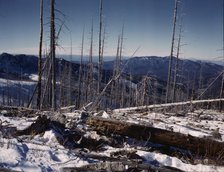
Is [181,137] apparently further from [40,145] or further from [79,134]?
[40,145]

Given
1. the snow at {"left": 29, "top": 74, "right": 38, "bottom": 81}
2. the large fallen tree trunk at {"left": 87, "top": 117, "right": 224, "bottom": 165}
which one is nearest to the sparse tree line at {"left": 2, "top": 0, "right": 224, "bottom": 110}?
the large fallen tree trunk at {"left": 87, "top": 117, "right": 224, "bottom": 165}

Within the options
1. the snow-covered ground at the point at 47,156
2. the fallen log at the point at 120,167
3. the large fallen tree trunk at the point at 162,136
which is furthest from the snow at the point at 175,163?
the fallen log at the point at 120,167

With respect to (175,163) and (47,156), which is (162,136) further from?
(47,156)

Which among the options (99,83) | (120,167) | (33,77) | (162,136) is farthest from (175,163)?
(33,77)

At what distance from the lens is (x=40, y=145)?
14.6 feet

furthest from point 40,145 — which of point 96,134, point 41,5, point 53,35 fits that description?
point 41,5

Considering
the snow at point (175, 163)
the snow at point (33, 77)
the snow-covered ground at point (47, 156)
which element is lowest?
the snow at point (33, 77)

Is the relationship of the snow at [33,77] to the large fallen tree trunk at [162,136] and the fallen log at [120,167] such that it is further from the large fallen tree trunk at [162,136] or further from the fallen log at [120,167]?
the fallen log at [120,167]

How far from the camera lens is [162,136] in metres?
5.38

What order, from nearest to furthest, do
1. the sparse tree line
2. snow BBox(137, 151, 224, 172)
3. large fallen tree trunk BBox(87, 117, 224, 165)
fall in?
snow BBox(137, 151, 224, 172) < large fallen tree trunk BBox(87, 117, 224, 165) < the sparse tree line

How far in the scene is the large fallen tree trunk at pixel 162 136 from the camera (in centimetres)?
498

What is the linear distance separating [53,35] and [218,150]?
39.2 ft

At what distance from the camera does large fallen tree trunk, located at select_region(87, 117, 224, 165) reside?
498 cm

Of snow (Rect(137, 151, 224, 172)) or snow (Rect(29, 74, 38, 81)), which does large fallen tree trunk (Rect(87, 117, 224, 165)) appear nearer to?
snow (Rect(137, 151, 224, 172))
